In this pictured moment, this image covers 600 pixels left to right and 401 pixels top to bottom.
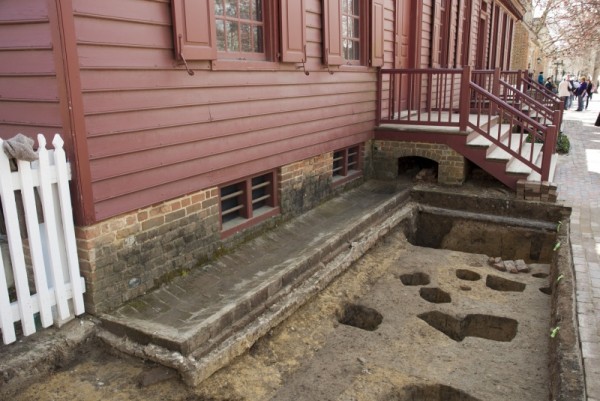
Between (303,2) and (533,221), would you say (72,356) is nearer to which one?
(303,2)

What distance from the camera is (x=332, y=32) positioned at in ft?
23.8

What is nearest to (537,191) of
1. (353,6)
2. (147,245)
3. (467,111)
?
(467,111)

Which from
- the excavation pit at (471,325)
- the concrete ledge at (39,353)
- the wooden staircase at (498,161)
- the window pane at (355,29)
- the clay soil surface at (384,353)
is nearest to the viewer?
the concrete ledge at (39,353)

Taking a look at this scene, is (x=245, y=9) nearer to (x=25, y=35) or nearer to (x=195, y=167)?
(x=195, y=167)

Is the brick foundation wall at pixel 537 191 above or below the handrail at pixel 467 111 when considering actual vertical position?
below

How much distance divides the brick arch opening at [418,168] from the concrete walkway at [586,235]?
2.14 meters

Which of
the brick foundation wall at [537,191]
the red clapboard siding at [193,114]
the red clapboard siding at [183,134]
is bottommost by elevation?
the brick foundation wall at [537,191]

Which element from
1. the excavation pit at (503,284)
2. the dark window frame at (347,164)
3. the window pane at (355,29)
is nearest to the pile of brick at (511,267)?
the excavation pit at (503,284)

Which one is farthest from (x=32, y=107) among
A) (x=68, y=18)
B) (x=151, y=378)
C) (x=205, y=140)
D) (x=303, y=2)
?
(x=303, y=2)

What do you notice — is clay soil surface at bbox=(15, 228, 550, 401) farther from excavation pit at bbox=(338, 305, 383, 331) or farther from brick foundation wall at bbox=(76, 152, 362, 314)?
brick foundation wall at bbox=(76, 152, 362, 314)

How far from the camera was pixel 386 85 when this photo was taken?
9438 mm

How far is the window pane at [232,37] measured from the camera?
5.47m

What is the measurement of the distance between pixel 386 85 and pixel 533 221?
3.64 metres

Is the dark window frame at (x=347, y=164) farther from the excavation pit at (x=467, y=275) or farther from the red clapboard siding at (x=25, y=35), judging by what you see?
the red clapboard siding at (x=25, y=35)
